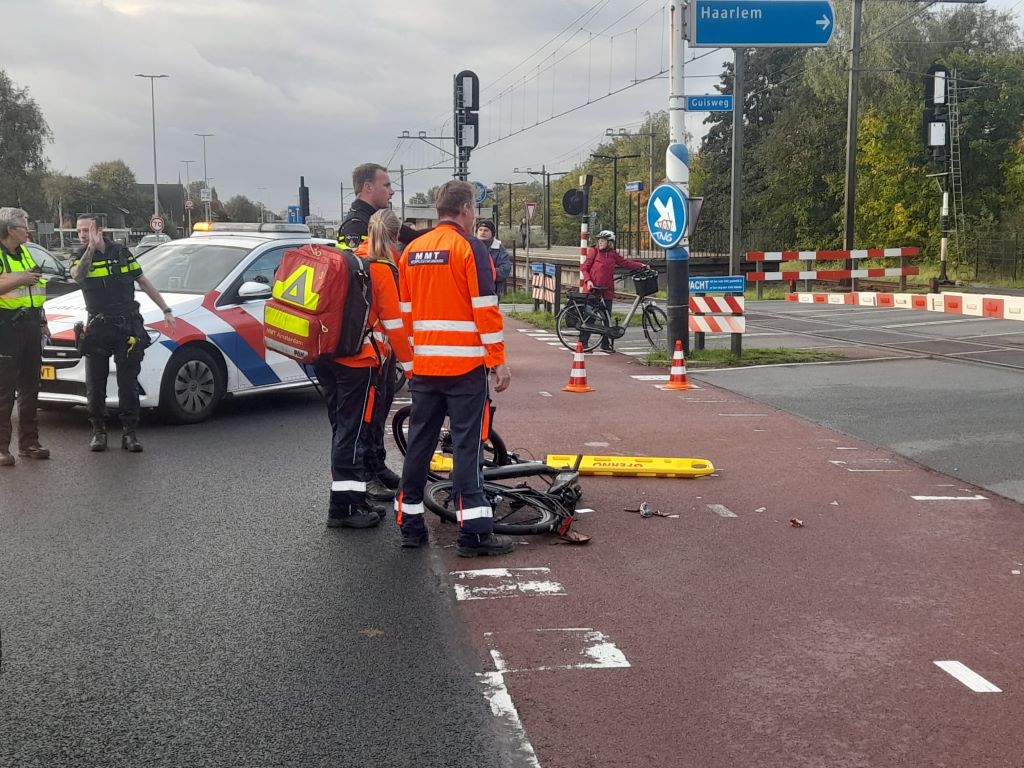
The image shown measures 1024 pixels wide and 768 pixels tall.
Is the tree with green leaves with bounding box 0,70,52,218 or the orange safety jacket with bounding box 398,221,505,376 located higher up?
the tree with green leaves with bounding box 0,70,52,218

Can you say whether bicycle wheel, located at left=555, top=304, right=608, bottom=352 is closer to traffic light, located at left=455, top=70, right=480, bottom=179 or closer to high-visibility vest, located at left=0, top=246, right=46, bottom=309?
traffic light, located at left=455, top=70, right=480, bottom=179

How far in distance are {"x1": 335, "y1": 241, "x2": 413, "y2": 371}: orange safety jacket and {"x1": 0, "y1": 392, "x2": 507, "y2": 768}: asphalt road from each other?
101 cm

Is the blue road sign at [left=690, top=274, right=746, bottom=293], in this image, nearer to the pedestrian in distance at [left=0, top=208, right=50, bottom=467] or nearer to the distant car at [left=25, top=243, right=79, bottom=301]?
the pedestrian in distance at [left=0, top=208, right=50, bottom=467]

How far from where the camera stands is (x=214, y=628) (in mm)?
4902

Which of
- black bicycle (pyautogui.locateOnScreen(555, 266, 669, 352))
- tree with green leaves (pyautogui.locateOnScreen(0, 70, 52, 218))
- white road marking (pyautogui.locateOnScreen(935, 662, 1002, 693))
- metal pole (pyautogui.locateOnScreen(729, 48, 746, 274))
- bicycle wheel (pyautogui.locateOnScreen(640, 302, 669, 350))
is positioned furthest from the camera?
tree with green leaves (pyautogui.locateOnScreen(0, 70, 52, 218))

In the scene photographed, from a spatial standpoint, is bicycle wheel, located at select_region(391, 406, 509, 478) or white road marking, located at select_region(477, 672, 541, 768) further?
bicycle wheel, located at select_region(391, 406, 509, 478)

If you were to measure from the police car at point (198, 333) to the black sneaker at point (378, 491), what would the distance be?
303 centimetres

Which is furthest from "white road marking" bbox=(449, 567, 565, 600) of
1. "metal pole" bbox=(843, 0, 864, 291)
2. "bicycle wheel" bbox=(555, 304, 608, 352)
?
"metal pole" bbox=(843, 0, 864, 291)

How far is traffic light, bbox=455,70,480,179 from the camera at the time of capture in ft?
80.0

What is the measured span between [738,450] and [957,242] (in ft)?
120

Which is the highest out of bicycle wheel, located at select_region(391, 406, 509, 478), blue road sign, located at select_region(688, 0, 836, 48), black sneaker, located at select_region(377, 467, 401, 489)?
blue road sign, located at select_region(688, 0, 836, 48)

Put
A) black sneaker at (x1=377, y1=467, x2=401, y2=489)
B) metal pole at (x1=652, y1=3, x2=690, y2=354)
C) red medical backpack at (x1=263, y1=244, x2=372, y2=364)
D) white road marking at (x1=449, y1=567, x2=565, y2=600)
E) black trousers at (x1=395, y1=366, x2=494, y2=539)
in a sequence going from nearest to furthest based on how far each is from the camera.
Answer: white road marking at (x1=449, y1=567, x2=565, y2=600), black trousers at (x1=395, y1=366, x2=494, y2=539), red medical backpack at (x1=263, y1=244, x2=372, y2=364), black sneaker at (x1=377, y1=467, x2=401, y2=489), metal pole at (x1=652, y1=3, x2=690, y2=354)

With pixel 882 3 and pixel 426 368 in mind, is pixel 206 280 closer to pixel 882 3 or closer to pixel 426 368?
pixel 426 368

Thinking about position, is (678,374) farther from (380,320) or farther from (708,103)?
(380,320)
